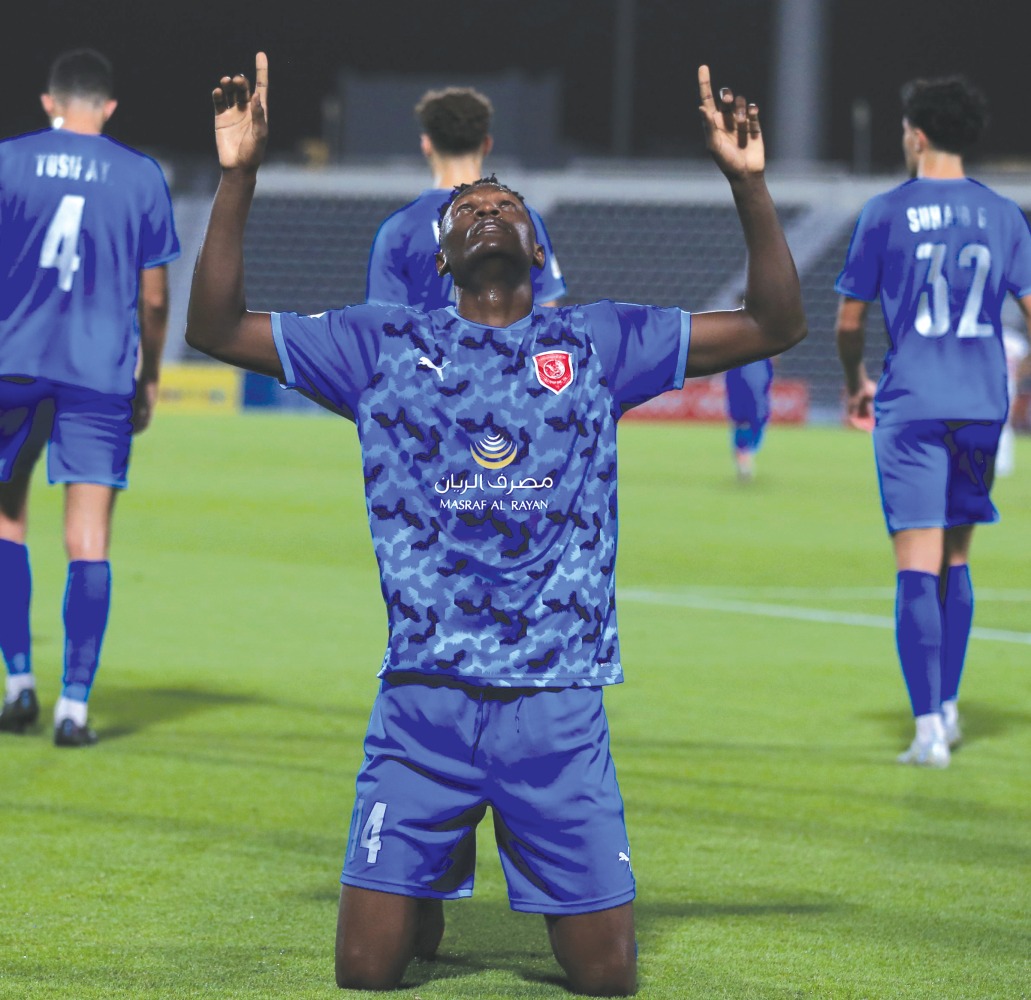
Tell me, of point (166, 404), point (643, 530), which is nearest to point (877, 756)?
point (643, 530)

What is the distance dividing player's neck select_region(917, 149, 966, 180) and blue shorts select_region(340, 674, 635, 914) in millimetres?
2927

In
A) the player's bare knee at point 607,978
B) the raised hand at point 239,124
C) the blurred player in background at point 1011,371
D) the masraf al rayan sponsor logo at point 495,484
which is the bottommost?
the blurred player in background at point 1011,371

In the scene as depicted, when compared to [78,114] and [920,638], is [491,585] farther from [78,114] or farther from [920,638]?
[78,114]

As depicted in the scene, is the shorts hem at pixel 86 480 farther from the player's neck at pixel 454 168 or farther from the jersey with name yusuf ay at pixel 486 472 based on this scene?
the jersey with name yusuf ay at pixel 486 472

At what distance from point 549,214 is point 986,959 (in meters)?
38.7

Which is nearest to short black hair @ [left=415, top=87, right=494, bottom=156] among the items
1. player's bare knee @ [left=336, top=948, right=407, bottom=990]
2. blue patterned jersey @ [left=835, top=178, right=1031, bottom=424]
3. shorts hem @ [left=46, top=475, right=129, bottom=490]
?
blue patterned jersey @ [left=835, top=178, right=1031, bottom=424]

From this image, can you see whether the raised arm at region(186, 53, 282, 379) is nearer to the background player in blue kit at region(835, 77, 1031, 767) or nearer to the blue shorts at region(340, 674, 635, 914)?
the blue shorts at region(340, 674, 635, 914)

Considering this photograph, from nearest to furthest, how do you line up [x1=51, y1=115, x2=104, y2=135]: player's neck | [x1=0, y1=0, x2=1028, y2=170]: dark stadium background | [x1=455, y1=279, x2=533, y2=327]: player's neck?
[x1=455, y1=279, x2=533, y2=327]: player's neck, [x1=51, y1=115, x2=104, y2=135]: player's neck, [x1=0, y1=0, x2=1028, y2=170]: dark stadium background

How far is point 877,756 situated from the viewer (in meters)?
5.65

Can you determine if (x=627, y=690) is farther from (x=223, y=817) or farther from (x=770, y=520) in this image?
(x=770, y=520)

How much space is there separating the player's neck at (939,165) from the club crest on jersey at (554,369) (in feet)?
8.85

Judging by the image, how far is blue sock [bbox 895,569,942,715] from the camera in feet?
18.0

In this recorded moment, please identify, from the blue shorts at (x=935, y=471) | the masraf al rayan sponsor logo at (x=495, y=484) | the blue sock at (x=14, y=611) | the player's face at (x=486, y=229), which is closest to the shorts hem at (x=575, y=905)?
the masraf al rayan sponsor logo at (x=495, y=484)

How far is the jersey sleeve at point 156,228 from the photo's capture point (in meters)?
5.68
